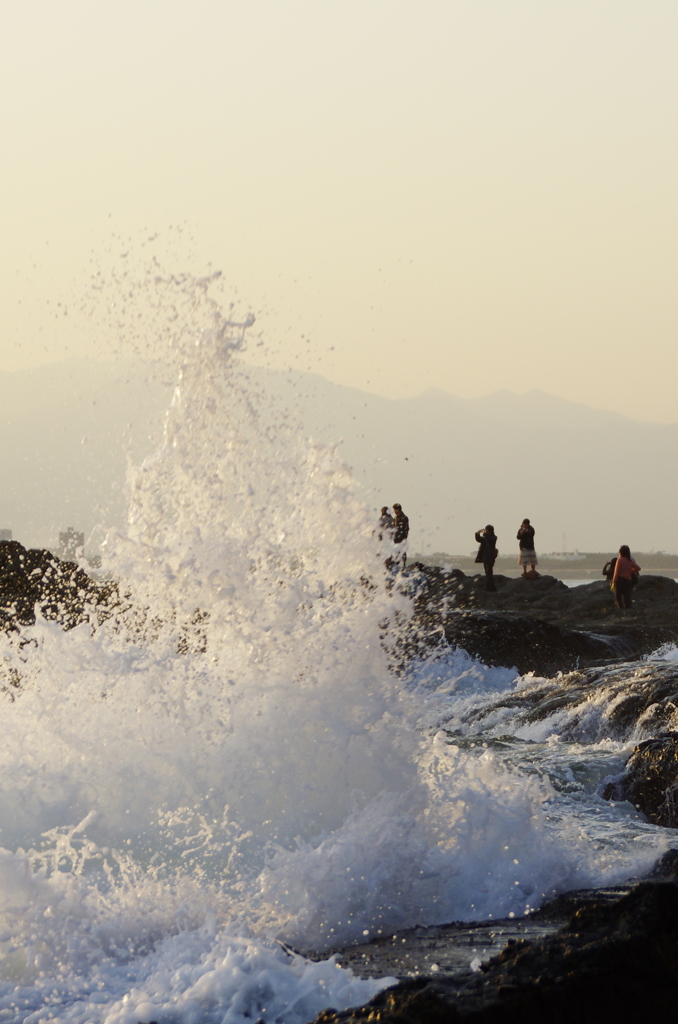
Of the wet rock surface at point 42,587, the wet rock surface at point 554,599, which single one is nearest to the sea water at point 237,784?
the wet rock surface at point 42,587

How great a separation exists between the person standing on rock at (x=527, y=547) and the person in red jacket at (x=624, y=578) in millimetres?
2479

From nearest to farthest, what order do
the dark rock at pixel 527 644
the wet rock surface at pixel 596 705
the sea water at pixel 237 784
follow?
1. the sea water at pixel 237 784
2. the wet rock surface at pixel 596 705
3. the dark rock at pixel 527 644

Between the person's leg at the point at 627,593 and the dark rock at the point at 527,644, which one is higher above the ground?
the person's leg at the point at 627,593

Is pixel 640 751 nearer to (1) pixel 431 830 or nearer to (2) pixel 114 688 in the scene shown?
(1) pixel 431 830

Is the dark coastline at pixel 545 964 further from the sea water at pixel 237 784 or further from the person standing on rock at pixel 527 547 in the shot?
the person standing on rock at pixel 527 547

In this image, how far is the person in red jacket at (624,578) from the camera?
71.9 feet

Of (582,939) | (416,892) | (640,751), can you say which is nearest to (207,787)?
(416,892)

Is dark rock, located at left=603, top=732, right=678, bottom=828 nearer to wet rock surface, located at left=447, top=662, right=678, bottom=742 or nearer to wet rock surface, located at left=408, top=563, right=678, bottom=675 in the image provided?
wet rock surface, located at left=447, top=662, right=678, bottom=742

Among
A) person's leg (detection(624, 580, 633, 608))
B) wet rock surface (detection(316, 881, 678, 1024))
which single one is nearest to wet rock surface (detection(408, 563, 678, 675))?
person's leg (detection(624, 580, 633, 608))

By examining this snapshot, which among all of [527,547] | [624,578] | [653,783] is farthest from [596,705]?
[527,547]

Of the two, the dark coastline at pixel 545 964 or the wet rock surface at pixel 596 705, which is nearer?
the dark coastline at pixel 545 964

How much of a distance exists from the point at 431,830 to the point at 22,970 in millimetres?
2685

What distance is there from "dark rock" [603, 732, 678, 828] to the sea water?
1.12ft

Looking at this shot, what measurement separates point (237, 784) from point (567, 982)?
3323 millimetres
